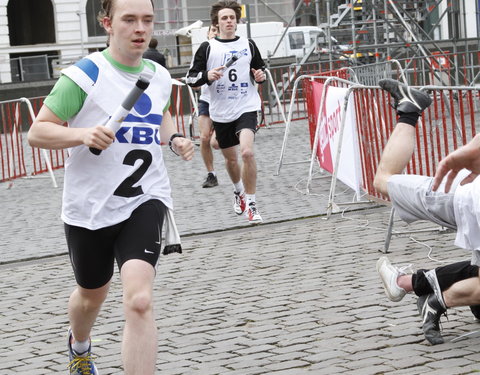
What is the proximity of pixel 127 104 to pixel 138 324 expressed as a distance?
867 millimetres

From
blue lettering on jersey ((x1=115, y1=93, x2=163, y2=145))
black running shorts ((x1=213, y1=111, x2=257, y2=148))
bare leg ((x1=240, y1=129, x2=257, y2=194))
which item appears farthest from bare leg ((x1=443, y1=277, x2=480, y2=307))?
black running shorts ((x1=213, y1=111, x2=257, y2=148))

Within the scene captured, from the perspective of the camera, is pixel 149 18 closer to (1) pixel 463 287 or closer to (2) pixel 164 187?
(2) pixel 164 187

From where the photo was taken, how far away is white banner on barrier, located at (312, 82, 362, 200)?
36.3ft

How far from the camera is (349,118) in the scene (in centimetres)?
1108

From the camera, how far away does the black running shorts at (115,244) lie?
4824 mm

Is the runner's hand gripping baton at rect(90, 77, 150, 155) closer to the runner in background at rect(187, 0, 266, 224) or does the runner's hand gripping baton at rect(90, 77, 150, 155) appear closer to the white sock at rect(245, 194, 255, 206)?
the white sock at rect(245, 194, 255, 206)

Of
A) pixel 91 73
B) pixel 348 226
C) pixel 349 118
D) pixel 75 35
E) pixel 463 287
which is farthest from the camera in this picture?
pixel 75 35

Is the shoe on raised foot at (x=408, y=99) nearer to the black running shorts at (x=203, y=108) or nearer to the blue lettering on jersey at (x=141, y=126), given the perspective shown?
the blue lettering on jersey at (x=141, y=126)

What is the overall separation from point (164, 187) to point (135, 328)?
80 cm

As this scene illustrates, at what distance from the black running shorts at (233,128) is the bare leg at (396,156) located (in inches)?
189

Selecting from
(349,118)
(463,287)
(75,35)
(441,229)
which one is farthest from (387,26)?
(75,35)

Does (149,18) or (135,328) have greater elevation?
(149,18)

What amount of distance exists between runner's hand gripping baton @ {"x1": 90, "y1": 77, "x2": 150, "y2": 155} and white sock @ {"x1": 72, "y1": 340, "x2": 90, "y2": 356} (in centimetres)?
132

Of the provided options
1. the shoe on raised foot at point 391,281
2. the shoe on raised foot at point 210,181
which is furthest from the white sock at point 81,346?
the shoe on raised foot at point 210,181
